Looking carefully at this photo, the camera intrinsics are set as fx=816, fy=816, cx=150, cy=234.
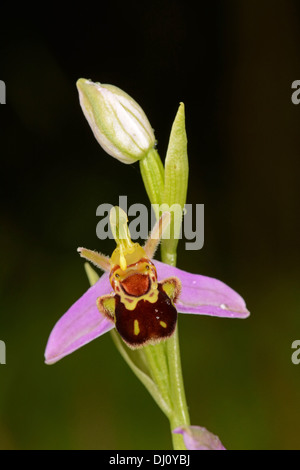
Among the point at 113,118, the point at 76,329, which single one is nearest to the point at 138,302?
the point at 76,329

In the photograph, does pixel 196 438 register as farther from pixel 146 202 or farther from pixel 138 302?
pixel 146 202

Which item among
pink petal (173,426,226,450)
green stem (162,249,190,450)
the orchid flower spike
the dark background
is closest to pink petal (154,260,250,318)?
the orchid flower spike

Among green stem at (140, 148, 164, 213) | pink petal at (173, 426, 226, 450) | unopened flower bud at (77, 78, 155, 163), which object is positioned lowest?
pink petal at (173, 426, 226, 450)

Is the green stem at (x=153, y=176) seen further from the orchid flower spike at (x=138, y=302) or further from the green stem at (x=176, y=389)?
the green stem at (x=176, y=389)

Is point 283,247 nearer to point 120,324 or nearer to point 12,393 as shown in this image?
point 12,393

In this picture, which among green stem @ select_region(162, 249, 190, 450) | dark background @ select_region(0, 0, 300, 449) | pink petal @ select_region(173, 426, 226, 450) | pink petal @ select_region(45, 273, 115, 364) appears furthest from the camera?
dark background @ select_region(0, 0, 300, 449)

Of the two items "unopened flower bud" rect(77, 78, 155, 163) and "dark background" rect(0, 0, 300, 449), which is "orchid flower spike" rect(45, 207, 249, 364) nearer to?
"unopened flower bud" rect(77, 78, 155, 163)
